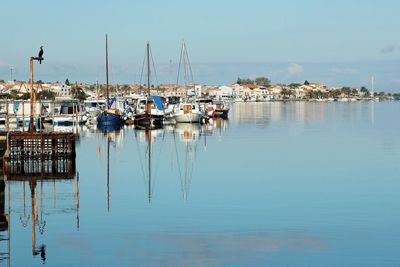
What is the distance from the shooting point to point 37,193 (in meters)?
27.5

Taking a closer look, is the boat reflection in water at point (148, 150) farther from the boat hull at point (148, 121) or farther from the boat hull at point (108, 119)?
the boat hull at point (148, 121)

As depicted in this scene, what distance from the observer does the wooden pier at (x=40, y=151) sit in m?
36.3

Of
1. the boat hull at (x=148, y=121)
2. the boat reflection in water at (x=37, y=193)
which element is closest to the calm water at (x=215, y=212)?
the boat reflection in water at (x=37, y=193)

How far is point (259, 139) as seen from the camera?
59.0m

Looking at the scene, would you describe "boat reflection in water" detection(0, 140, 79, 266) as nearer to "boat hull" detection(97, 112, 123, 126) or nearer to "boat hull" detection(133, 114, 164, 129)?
"boat hull" detection(97, 112, 123, 126)

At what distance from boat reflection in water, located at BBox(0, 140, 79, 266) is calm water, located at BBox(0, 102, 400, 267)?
63 millimetres

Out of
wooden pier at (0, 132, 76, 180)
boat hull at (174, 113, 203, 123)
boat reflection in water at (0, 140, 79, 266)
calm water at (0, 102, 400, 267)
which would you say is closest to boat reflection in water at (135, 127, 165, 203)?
calm water at (0, 102, 400, 267)

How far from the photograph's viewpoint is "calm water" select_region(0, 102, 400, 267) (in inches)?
709

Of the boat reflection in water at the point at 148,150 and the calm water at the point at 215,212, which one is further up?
the boat reflection in water at the point at 148,150

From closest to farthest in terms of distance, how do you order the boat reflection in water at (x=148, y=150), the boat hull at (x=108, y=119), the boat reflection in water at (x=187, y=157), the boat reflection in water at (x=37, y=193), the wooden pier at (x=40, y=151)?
the boat reflection in water at (x=37, y=193) → the boat reflection in water at (x=187, y=157) → the boat reflection in water at (x=148, y=150) → the wooden pier at (x=40, y=151) → the boat hull at (x=108, y=119)

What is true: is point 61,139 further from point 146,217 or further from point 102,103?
point 102,103

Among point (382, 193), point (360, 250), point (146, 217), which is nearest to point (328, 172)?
point (382, 193)

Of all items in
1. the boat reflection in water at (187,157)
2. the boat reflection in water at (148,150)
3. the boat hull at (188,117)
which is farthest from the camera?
the boat hull at (188,117)

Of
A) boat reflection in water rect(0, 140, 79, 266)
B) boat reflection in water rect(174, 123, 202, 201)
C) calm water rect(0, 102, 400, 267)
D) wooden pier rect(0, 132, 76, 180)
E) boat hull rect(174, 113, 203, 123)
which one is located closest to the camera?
calm water rect(0, 102, 400, 267)
